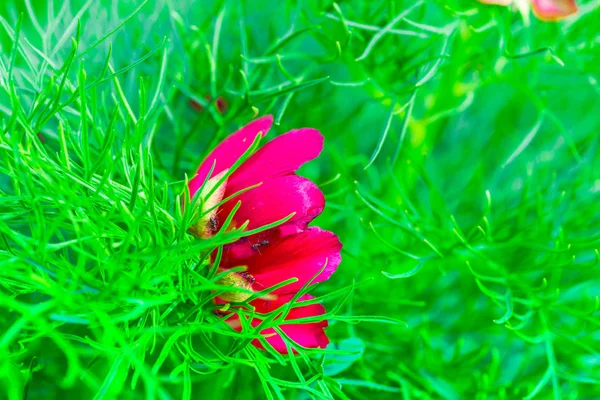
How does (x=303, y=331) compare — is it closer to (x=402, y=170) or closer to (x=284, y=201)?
(x=284, y=201)

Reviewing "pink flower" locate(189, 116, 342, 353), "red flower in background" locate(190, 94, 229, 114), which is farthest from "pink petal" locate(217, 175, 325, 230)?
"red flower in background" locate(190, 94, 229, 114)

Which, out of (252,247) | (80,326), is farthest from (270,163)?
(80,326)

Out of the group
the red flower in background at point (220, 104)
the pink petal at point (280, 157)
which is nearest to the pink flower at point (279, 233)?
the pink petal at point (280, 157)

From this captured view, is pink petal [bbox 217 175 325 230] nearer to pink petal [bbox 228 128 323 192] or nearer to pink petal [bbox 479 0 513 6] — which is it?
pink petal [bbox 228 128 323 192]

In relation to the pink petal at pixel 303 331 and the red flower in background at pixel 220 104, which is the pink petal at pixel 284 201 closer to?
the pink petal at pixel 303 331

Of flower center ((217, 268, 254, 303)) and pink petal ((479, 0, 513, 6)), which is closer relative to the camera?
flower center ((217, 268, 254, 303))

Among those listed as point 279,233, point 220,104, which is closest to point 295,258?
point 279,233
